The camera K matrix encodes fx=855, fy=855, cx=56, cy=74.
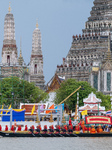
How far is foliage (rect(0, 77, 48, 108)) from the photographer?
15088 cm

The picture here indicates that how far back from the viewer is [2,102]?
14875 centimetres

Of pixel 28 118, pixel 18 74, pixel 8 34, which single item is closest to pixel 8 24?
pixel 8 34

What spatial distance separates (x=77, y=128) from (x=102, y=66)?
83230 mm

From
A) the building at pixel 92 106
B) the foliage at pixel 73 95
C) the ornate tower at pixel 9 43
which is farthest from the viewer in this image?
the ornate tower at pixel 9 43

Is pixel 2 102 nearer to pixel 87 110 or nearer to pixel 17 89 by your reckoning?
pixel 17 89

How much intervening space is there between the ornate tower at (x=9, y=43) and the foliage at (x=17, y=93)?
2939cm
